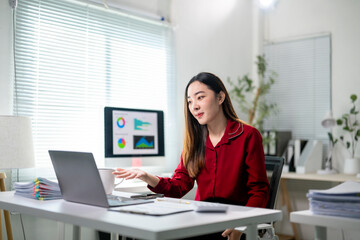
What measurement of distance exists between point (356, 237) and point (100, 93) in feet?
8.25

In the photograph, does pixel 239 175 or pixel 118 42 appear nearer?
pixel 239 175

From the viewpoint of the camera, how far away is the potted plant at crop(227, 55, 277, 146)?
4.15m

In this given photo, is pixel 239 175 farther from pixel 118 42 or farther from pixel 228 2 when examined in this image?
pixel 228 2

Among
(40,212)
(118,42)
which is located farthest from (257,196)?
(118,42)

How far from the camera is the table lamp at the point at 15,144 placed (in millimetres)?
2404

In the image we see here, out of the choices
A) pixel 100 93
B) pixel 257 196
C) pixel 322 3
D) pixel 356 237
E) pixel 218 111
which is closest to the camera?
pixel 257 196

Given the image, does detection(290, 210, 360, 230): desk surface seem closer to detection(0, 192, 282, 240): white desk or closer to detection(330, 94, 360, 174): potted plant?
detection(0, 192, 282, 240): white desk

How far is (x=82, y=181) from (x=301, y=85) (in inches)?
130

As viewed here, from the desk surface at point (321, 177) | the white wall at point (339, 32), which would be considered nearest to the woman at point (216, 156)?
the desk surface at point (321, 177)

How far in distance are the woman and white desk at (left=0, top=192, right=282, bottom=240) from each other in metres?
0.46

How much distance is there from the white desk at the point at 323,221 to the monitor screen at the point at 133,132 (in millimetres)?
1766

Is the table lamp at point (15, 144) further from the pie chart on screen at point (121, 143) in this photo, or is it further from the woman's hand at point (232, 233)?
the woman's hand at point (232, 233)

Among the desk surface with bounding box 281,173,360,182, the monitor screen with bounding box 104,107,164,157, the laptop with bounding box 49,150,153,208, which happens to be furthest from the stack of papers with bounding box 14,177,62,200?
the desk surface with bounding box 281,173,360,182

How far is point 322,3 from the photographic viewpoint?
423 centimetres
